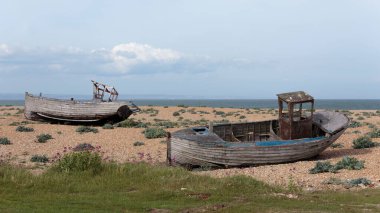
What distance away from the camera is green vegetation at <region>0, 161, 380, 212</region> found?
1112 centimetres

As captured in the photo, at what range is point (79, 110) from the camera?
36781 millimetres

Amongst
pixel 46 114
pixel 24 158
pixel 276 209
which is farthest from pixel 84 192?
pixel 46 114

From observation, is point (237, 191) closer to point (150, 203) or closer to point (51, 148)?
point (150, 203)

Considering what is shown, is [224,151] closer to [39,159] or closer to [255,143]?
[255,143]

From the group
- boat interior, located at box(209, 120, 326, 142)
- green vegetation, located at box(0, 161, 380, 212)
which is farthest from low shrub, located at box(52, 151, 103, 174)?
boat interior, located at box(209, 120, 326, 142)

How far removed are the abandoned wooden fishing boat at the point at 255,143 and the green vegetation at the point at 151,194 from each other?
10.8ft

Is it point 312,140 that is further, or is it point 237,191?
point 312,140

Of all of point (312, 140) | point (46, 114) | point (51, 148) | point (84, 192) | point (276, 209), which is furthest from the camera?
point (46, 114)

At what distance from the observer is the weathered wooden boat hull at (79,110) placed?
36.5 meters

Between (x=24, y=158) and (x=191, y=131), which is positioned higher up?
(x=191, y=131)

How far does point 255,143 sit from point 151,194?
7.76 metres

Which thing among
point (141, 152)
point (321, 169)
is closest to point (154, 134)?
point (141, 152)

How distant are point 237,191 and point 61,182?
5.41 meters

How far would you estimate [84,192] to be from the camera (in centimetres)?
1323
